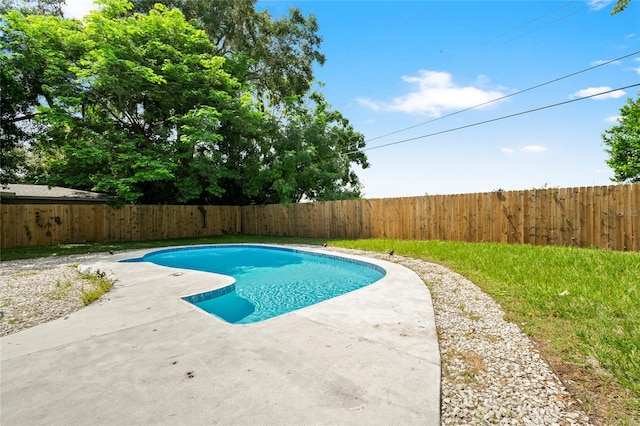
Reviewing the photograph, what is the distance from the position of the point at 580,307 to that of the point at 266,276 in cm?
550

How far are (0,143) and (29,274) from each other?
10.3 m

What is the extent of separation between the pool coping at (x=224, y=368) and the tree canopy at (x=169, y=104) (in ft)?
33.6

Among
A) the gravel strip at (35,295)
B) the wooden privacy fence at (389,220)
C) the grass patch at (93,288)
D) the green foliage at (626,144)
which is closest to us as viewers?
the gravel strip at (35,295)

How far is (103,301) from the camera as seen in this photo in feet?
13.0

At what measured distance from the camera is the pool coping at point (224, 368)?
67.3 inches

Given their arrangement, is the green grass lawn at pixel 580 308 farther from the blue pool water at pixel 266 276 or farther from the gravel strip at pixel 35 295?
the gravel strip at pixel 35 295

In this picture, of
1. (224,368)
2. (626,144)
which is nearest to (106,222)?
(224,368)

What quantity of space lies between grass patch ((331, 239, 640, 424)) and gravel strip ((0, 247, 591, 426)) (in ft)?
0.54

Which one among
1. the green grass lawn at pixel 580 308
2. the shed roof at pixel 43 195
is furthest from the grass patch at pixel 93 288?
the shed roof at pixel 43 195

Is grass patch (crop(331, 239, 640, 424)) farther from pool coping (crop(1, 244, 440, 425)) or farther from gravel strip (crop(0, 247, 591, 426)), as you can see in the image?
pool coping (crop(1, 244, 440, 425))

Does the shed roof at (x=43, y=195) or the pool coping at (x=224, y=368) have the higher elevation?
the shed roof at (x=43, y=195)

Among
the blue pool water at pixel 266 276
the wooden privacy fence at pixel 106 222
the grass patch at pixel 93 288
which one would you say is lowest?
the blue pool water at pixel 266 276

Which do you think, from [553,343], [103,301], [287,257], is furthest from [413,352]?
[287,257]

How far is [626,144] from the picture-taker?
18.3 m
